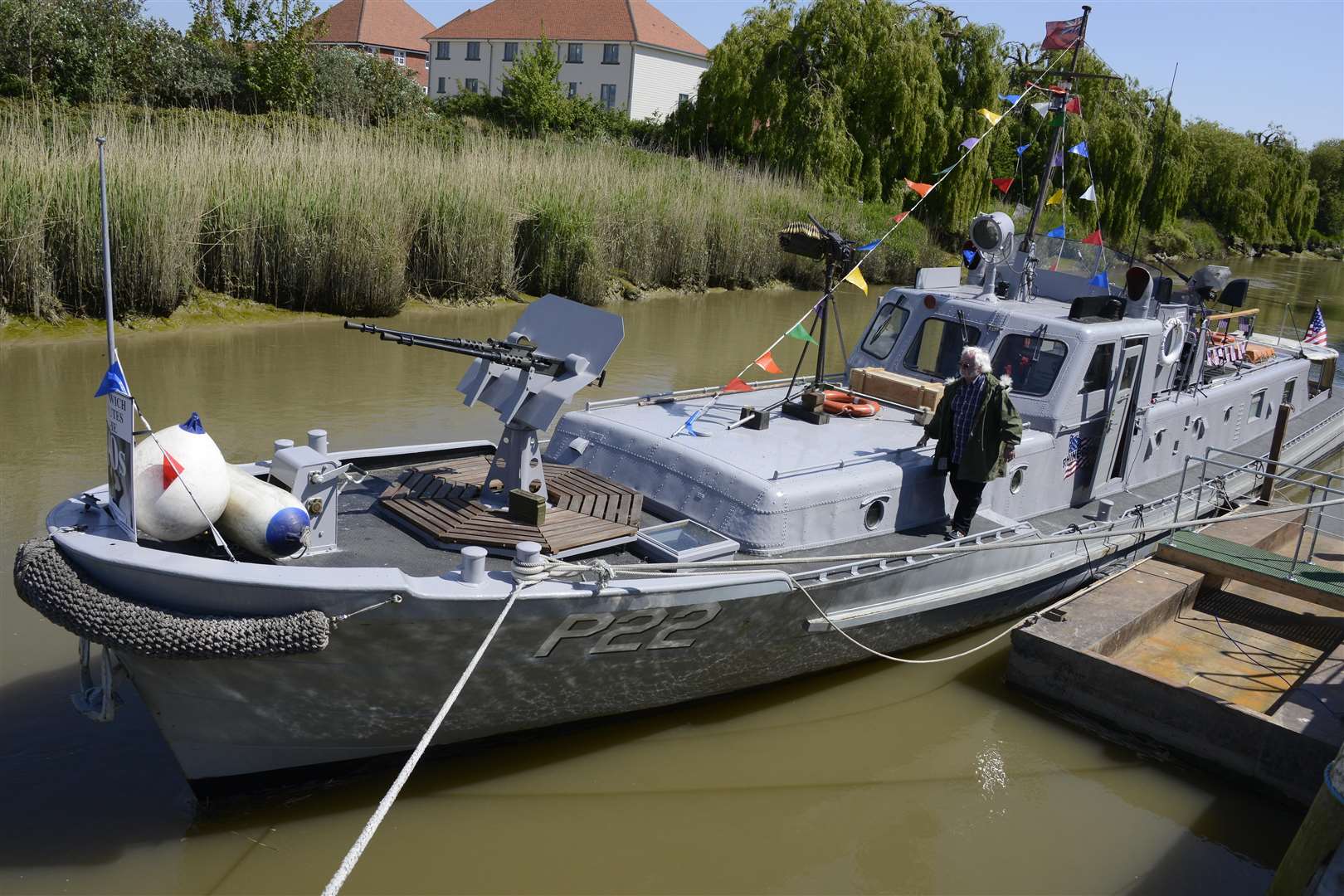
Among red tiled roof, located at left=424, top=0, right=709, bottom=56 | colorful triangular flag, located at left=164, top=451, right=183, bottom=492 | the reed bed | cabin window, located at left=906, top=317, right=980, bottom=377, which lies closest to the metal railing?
cabin window, located at left=906, top=317, right=980, bottom=377

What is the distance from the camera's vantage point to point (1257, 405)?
1249cm

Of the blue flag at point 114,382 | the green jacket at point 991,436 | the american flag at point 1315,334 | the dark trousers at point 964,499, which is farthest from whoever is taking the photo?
the american flag at point 1315,334

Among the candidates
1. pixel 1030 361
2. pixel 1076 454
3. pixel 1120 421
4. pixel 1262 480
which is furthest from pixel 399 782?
pixel 1262 480

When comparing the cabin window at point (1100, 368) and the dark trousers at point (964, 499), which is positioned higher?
the cabin window at point (1100, 368)

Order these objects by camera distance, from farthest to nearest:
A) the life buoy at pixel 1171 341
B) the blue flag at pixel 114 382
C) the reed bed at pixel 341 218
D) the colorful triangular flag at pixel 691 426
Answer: the reed bed at pixel 341 218, the life buoy at pixel 1171 341, the colorful triangular flag at pixel 691 426, the blue flag at pixel 114 382

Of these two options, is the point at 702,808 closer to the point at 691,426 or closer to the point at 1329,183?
the point at 691,426

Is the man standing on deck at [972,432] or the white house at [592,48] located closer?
the man standing on deck at [972,432]

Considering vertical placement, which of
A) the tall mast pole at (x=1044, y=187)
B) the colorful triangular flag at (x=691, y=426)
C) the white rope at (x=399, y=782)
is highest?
the tall mast pole at (x=1044, y=187)

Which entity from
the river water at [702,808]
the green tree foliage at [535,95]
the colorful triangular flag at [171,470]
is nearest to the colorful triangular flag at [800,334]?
the river water at [702,808]

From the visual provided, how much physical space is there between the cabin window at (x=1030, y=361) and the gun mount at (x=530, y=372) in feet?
13.1

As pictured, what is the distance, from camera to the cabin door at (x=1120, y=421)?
933 cm

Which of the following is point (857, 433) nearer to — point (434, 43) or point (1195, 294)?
point (1195, 294)

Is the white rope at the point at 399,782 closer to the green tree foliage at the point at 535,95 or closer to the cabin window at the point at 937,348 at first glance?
the cabin window at the point at 937,348

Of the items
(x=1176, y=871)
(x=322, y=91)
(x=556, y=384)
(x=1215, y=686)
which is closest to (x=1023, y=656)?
(x=1215, y=686)
